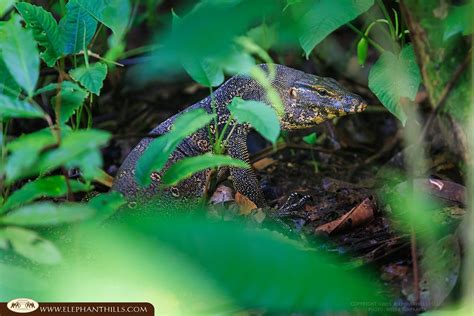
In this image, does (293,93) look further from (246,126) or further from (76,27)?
(76,27)

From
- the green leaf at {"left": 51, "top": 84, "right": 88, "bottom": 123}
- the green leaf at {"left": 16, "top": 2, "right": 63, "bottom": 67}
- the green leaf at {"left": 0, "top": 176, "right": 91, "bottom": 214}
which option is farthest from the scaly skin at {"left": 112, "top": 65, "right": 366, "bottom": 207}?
the green leaf at {"left": 0, "top": 176, "right": 91, "bottom": 214}

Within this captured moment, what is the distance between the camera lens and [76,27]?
3324 millimetres

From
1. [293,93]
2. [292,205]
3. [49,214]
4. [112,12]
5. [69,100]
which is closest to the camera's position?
[49,214]

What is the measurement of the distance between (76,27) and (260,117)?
4.64 feet

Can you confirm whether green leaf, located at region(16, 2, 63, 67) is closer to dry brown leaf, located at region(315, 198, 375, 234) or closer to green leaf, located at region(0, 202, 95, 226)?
green leaf, located at region(0, 202, 95, 226)

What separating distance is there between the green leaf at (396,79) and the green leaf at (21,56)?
1744 mm

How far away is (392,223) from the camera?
3221mm

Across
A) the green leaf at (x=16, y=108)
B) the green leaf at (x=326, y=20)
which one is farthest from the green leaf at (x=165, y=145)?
the green leaf at (x=326, y=20)

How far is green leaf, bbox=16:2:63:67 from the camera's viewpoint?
3195 mm

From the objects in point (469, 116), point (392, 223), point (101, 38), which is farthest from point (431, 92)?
point (101, 38)

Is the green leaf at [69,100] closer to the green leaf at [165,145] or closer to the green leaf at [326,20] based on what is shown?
the green leaf at [165,145]

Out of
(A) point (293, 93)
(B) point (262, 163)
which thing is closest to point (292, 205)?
(A) point (293, 93)

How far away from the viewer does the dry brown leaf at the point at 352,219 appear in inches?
131

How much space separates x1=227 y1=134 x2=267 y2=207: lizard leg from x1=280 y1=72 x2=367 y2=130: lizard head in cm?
33
